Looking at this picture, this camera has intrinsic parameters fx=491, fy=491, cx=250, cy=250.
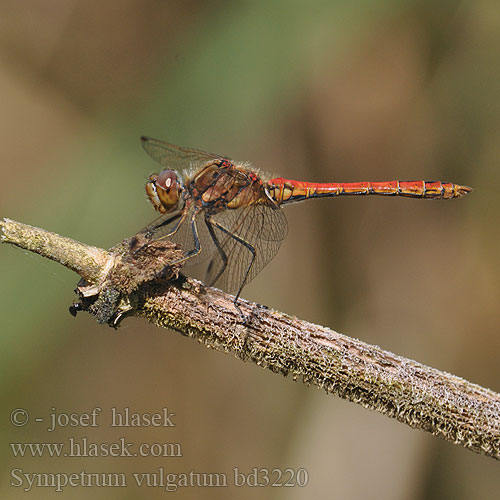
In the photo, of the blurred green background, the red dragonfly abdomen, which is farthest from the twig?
the red dragonfly abdomen

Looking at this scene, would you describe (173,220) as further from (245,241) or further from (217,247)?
(245,241)

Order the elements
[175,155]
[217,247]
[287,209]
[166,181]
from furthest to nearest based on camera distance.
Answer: [287,209] → [175,155] → [217,247] → [166,181]

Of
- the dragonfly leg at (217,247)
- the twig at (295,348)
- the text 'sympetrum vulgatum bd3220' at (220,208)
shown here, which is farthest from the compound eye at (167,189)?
the twig at (295,348)

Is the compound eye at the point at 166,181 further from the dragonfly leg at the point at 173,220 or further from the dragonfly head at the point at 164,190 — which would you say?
the dragonfly leg at the point at 173,220

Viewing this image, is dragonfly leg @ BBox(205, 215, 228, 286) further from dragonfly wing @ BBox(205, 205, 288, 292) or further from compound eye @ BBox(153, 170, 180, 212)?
compound eye @ BBox(153, 170, 180, 212)

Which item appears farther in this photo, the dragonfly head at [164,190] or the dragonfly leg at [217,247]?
the dragonfly leg at [217,247]

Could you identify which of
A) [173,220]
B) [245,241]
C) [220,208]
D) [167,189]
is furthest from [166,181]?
[245,241]

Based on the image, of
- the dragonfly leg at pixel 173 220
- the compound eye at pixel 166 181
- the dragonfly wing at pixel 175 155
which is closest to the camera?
the dragonfly leg at pixel 173 220
